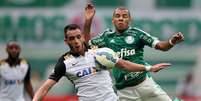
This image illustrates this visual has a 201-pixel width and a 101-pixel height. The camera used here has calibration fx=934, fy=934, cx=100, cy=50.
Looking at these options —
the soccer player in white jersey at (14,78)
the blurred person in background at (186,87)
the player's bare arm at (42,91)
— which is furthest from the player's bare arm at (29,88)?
the blurred person in background at (186,87)

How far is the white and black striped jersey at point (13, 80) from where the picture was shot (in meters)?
16.1

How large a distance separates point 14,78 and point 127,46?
3.73 metres

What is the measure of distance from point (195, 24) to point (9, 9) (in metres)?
5.81

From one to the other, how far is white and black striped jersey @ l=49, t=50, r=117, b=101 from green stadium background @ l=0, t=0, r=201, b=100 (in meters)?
16.1

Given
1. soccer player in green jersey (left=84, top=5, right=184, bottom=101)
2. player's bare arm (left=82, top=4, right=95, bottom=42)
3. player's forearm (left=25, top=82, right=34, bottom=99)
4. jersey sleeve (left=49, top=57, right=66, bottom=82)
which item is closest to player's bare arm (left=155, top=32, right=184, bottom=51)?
soccer player in green jersey (left=84, top=5, right=184, bottom=101)

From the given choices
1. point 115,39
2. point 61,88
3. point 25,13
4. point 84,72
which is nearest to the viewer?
point 84,72

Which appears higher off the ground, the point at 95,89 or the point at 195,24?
the point at 95,89

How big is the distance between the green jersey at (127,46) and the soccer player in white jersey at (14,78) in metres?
3.35

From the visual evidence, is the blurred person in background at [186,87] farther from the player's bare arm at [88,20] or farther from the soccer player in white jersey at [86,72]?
the soccer player in white jersey at [86,72]

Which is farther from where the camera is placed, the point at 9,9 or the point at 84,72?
the point at 9,9

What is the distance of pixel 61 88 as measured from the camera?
27156 millimetres

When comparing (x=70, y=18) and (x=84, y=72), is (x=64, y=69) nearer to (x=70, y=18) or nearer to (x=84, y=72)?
(x=84, y=72)

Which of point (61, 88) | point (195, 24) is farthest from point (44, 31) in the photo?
point (195, 24)

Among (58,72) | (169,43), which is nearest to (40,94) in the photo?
(58,72)
